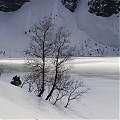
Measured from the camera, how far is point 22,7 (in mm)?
133125

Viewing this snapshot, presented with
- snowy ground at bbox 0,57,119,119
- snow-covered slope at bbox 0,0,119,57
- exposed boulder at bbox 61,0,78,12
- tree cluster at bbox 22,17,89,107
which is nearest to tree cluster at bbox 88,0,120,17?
snow-covered slope at bbox 0,0,119,57

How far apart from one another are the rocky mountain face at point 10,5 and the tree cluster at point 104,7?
28635 mm

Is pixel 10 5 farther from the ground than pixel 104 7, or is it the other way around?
pixel 10 5

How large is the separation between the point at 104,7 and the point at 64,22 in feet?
57.3

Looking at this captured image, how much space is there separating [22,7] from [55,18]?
15975 millimetres

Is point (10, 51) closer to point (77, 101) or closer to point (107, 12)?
point (107, 12)

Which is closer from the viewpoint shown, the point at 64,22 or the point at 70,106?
the point at 70,106

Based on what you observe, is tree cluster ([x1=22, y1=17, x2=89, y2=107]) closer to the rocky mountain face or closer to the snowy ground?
the snowy ground

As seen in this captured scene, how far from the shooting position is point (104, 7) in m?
131

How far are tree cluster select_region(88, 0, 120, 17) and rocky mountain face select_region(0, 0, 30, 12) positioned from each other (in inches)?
1127

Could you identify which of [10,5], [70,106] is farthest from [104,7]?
[70,106]

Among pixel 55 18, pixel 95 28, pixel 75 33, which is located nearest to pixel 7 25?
pixel 55 18

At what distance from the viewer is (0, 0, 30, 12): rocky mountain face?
13038cm

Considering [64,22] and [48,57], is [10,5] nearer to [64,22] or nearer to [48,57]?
[64,22]
